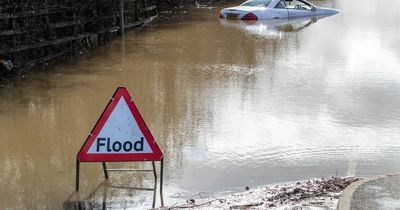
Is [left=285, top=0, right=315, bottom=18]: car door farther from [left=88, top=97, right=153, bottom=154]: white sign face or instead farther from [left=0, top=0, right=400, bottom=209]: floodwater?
[left=88, top=97, right=153, bottom=154]: white sign face

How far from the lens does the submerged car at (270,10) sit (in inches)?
974

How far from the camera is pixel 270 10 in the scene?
83.5 ft

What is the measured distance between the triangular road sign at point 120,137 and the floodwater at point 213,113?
531mm

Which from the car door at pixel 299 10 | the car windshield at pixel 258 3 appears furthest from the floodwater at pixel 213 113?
the car door at pixel 299 10

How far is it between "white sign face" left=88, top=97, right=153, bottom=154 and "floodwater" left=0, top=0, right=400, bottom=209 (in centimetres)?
60

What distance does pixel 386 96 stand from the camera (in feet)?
39.0

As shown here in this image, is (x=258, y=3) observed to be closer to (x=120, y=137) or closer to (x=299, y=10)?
(x=299, y=10)

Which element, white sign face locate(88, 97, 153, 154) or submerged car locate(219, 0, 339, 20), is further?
submerged car locate(219, 0, 339, 20)

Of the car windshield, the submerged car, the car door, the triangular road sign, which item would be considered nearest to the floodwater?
the triangular road sign

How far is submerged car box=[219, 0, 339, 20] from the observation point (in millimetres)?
24750

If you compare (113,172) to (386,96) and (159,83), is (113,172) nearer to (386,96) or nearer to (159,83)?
(159,83)

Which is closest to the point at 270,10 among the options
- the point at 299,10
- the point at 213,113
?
the point at 299,10

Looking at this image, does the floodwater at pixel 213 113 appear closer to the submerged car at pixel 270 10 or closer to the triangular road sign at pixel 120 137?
the triangular road sign at pixel 120 137

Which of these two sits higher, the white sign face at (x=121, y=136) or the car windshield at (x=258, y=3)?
the car windshield at (x=258, y=3)
